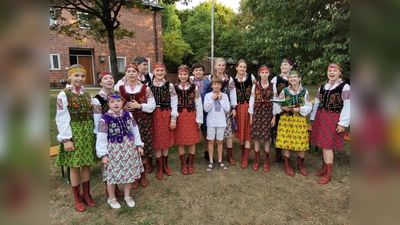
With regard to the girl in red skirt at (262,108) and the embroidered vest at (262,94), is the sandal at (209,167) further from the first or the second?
the embroidered vest at (262,94)

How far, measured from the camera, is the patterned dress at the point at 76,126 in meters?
2.68

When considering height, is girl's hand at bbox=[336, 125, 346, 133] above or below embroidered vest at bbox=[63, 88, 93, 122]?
below

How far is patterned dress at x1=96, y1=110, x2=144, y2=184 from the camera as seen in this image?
2850 mm

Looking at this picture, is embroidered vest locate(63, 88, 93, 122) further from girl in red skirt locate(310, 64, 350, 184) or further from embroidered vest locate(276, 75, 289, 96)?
girl in red skirt locate(310, 64, 350, 184)

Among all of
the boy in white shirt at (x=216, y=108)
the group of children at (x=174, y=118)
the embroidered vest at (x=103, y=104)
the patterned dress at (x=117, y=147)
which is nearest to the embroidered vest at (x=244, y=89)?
the group of children at (x=174, y=118)

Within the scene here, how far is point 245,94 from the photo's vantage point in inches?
165

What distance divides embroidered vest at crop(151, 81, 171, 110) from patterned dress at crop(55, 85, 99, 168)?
104 centimetres

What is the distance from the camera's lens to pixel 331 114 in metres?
3.49

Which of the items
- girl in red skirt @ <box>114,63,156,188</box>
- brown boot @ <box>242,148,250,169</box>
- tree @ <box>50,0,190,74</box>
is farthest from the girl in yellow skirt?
tree @ <box>50,0,190,74</box>
